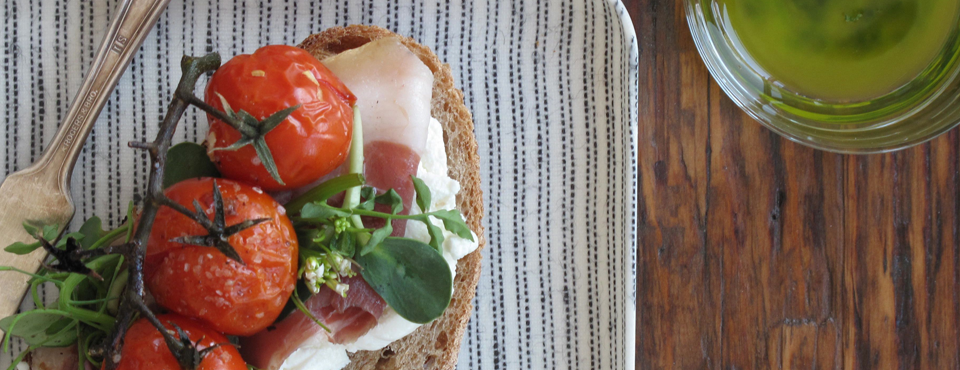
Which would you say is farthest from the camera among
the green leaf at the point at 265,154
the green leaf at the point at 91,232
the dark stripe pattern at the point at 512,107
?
the dark stripe pattern at the point at 512,107

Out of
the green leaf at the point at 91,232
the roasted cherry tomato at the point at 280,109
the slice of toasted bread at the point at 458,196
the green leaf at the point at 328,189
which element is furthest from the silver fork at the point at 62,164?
the green leaf at the point at 328,189

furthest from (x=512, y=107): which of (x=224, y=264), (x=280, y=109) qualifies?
(x=224, y=264)

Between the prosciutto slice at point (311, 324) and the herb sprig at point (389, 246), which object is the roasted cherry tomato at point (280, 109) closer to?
the herb sprig at point (389, 246)

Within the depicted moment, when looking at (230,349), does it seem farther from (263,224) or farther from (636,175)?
(636,175)

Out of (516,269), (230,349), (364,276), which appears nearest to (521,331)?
(516,269)

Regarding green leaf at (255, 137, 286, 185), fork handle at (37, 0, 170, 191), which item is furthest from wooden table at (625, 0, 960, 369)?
fork handle at (37, 0, 170, 191)

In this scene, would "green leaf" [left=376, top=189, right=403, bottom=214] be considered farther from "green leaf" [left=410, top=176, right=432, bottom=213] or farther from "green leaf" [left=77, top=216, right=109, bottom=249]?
"green leaf" [left=77, top=216, right=109, bottom=249]
